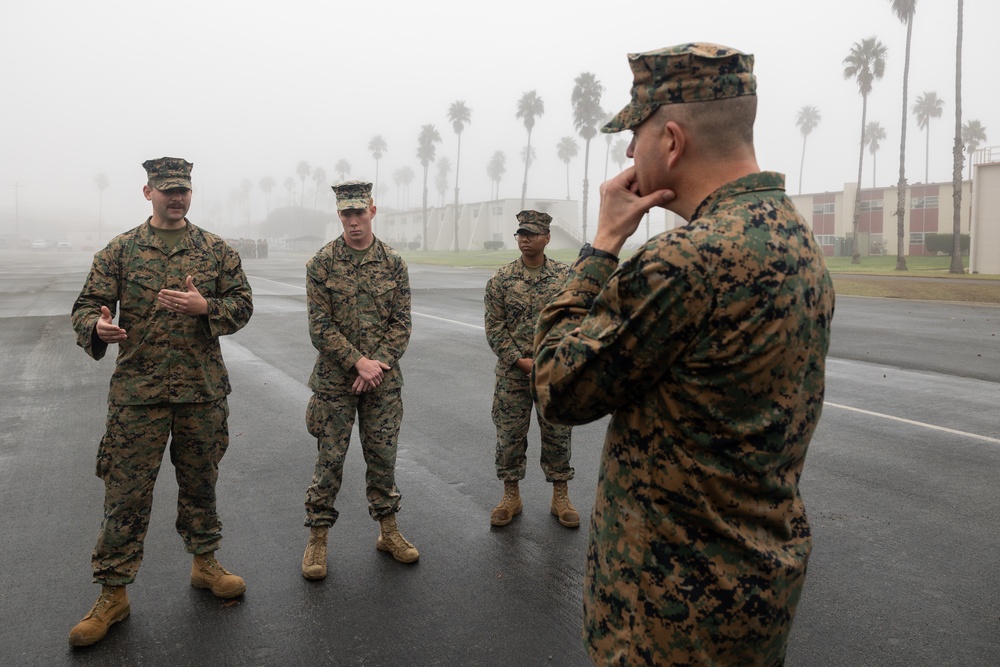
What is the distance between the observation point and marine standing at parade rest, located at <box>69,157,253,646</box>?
12.5 feet

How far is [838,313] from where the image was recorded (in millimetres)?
18328

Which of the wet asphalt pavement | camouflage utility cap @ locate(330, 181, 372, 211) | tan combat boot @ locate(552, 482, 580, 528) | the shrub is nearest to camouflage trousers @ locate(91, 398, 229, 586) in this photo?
the wet asphalt pavement

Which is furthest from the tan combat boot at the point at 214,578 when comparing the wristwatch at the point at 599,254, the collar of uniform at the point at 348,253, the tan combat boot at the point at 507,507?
the wristwatch at the point at 599,254

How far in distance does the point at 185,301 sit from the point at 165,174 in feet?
2.55

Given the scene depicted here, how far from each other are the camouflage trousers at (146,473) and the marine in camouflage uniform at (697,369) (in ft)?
9.41

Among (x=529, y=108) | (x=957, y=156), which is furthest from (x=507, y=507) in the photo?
(x=529, y=108)

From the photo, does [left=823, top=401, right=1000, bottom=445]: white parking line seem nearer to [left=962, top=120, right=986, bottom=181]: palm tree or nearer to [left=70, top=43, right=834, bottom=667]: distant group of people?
[left=70, top=43, right=834, bottom=667]: distant group of people

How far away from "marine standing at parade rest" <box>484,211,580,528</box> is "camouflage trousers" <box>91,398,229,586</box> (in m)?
1.87

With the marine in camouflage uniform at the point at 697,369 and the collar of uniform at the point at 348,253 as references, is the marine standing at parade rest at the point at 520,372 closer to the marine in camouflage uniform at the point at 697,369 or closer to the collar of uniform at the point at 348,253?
the collar of uniform at the point at 348,253

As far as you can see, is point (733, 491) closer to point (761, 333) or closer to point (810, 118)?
point (761, 333)

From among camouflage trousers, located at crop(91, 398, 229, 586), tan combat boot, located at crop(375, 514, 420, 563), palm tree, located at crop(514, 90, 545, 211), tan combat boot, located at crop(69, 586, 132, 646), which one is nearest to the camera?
tan combat boot, located at crop(69, 586, 132, 646)

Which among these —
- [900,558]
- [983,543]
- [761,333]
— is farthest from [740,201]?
[983,543]

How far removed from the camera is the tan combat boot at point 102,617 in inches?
139

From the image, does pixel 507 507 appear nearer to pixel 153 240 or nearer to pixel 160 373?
pixel 160 373
